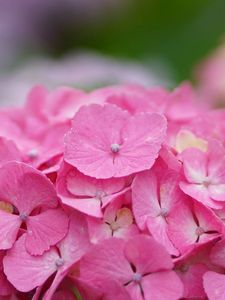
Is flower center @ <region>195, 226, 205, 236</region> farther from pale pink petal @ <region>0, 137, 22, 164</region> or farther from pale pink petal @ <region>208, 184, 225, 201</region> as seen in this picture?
pale pink petal @ <region>0, 137, 22, 164</region>

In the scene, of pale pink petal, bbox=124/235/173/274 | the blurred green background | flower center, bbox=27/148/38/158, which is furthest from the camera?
the blurred green background

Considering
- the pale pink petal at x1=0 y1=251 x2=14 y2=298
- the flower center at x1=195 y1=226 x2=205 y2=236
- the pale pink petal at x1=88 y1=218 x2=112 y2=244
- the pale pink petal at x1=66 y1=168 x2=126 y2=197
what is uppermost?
the pale pink petal at x1=66 y1=168 x2=126 y2=197

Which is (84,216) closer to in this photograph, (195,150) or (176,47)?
(195,150)

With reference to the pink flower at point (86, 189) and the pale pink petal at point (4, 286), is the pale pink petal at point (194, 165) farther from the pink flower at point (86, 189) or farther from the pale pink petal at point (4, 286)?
the pale pink petal at point (4, 286)

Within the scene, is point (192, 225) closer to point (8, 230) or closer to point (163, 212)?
point (163, 212)

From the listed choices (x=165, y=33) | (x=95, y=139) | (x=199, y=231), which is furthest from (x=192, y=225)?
(x=165, y=33)

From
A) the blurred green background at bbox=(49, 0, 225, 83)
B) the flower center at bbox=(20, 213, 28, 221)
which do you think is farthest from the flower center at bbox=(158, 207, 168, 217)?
the blurred green background at bbox=(49, 0, 225, 83)

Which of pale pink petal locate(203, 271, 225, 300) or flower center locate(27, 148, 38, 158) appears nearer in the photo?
pale pink petal locate(203, 271, 225, 300)
